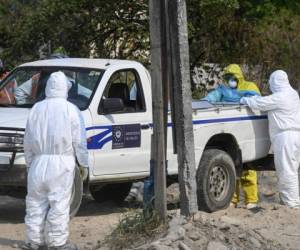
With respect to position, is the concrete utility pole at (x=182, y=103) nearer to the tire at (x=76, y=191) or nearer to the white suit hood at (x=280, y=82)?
the tire at (x=76, y=191)

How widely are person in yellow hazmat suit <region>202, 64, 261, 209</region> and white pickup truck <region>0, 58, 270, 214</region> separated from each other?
0.28 meters

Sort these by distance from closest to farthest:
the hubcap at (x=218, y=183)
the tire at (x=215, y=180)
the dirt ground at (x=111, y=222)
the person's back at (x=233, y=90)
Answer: the dirt ground at (x=111, y=222) → the tire at (x=215, y=180) → the hubcap at (x=218, y=183) → the person's back at (x=233, y=90)

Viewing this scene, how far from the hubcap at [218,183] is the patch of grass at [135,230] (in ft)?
9.04

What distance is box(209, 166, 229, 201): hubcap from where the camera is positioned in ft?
36.2

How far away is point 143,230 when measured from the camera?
8.20 m

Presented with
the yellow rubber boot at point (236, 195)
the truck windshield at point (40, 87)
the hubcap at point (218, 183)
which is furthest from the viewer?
the yellow rubber boot at point (236, 195)

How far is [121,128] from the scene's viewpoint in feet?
33.3

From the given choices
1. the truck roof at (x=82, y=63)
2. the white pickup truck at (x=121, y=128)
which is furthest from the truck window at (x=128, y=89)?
the truck roof at (x=82, y=63)

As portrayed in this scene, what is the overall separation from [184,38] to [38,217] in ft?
7.54

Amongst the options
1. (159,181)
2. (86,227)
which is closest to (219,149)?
(86,227)

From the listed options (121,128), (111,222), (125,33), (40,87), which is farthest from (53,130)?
(125,33)

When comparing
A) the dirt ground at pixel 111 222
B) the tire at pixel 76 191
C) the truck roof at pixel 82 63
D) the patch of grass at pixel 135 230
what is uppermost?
the truck roof at pixel 82 63

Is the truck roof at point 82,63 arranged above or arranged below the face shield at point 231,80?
above

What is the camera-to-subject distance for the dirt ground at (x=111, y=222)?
8820 millimetres
